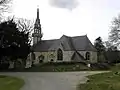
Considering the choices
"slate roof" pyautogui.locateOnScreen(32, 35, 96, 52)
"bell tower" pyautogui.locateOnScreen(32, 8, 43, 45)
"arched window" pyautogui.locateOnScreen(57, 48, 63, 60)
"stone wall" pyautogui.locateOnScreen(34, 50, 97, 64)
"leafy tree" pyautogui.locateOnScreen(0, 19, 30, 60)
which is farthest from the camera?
"bell tower" pyautogui.locateOnScreen(32, 8, 43, 45)

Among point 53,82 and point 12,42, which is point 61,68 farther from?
point 53,82

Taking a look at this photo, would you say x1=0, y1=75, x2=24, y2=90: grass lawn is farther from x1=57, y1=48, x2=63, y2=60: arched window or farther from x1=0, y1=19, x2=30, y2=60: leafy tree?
x1=57, y1=48, x2=63, y2=60: arched window

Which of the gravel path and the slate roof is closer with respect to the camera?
the gravel path

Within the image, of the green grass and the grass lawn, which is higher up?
the green grass

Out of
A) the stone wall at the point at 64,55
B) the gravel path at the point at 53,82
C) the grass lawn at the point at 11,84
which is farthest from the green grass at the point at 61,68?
the grass lawn at the point at 11,84

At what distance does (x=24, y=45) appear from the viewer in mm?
70250

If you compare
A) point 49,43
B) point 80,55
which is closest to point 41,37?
point 49,43

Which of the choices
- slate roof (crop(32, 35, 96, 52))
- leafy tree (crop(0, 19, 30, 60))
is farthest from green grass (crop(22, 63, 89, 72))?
slate roof (crop(32, 35, 96, 52))

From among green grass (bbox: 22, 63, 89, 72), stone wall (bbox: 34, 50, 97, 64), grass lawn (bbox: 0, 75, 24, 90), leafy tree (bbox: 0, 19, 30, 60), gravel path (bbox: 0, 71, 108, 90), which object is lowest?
grass lawn (bbox: 0, 75, 24, 90)

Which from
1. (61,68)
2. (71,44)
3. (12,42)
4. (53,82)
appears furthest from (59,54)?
(53,82)

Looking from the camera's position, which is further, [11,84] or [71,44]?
[71,44]

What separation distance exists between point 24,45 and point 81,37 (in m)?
24.1

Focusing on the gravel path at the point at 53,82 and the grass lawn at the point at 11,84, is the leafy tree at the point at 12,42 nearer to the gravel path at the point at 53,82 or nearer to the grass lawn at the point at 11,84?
the gravel path at the point at 53,82

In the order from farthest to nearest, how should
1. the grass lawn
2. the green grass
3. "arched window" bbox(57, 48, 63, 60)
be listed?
"arched window" bbox(57, 48, 63, 60), the green grass, the grass lawn
